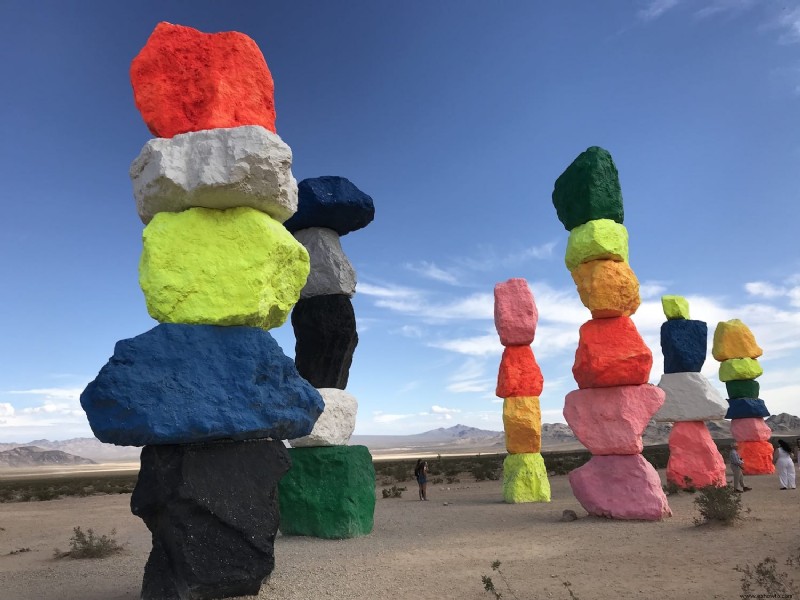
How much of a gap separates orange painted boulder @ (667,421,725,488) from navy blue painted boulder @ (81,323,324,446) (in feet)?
38.5

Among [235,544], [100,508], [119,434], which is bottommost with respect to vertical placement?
[100,508]

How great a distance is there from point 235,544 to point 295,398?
1.41 meters

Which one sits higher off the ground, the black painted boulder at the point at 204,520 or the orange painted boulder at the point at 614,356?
the orange painted boulder at the point at 614,356

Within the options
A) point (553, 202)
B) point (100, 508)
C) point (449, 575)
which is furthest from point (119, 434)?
point (100, 508)

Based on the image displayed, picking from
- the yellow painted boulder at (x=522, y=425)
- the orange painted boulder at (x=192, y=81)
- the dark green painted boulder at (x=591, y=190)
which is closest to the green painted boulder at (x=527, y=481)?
the yellow painted boulder at (x=522, y=425)

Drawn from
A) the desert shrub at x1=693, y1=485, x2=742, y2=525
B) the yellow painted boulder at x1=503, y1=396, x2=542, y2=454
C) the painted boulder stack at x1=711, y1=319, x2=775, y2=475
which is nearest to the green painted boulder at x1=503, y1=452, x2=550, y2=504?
the yellow painted boulder at x1=503, y1=396, x2=542, y2=454

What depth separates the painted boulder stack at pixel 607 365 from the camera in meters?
9.84

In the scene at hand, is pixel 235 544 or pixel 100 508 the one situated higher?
pixel 235 544

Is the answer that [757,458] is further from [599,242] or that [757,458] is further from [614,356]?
[599,242]

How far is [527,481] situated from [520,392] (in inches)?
85.3

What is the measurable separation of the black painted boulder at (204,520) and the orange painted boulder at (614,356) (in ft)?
22.3

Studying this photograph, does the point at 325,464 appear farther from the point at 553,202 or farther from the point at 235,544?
the point at 553,202

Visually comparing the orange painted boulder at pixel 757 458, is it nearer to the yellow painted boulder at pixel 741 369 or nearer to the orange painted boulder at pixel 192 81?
the yellow painted boulder at pixel 741 369

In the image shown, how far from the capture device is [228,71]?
243 inches
